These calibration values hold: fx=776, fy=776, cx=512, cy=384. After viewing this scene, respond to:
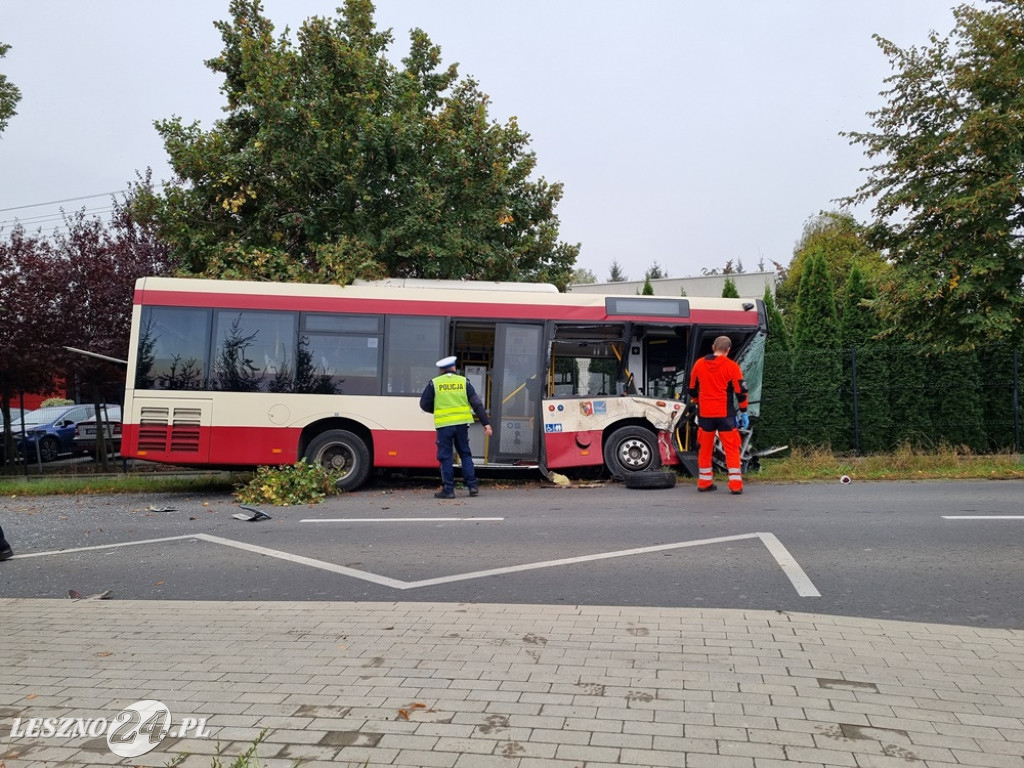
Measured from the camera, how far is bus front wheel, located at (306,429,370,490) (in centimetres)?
1130

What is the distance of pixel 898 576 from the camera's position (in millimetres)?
5422

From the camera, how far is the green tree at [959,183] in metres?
12.4

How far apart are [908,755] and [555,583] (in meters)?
2.88

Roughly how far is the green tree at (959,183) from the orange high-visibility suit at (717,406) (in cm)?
523

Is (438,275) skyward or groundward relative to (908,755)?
skyward

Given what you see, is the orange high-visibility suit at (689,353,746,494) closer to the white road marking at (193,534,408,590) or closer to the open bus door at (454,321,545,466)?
the open bus door at (454,321,545,466)

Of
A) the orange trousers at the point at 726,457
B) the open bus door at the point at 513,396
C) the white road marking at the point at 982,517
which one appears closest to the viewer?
the white road marking at the point at 982,517

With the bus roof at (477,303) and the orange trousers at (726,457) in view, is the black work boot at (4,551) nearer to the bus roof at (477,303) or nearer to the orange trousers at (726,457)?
the bus roof at (477,303)

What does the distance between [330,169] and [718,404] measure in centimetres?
890

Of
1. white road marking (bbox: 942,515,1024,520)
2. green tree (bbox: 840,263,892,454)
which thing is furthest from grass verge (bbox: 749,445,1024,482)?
white road marking (bbox: 942,515,1024,520)

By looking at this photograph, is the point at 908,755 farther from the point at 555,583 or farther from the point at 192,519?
the point at 192,519

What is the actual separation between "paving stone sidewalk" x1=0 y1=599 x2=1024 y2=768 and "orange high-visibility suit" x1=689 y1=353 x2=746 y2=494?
5330mm

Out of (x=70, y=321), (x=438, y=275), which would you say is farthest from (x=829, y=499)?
(x=70, y=321)

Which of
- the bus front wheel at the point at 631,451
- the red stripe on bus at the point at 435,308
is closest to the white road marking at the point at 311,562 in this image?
the red stripe on bus at the point at 435,308
